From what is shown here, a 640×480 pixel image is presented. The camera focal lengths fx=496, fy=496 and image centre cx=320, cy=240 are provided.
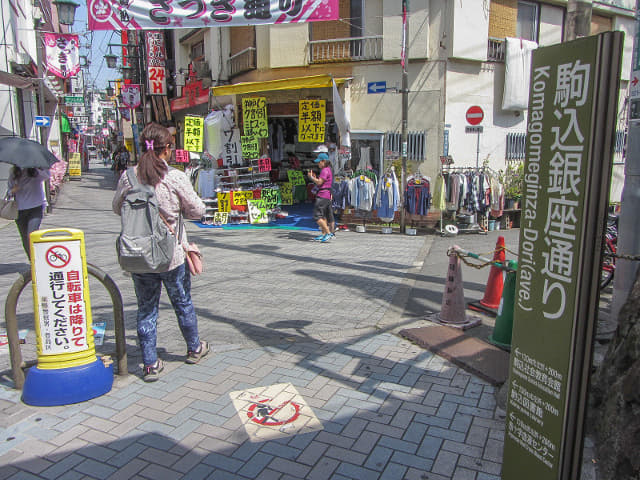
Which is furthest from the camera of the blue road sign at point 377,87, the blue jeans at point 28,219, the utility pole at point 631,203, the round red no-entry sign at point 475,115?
the blue road sign at point 377,87

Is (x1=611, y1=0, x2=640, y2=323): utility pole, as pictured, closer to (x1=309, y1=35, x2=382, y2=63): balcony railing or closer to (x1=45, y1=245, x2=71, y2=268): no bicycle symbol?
(x1=45, y1=245, x2=71, y2=268): no bicycle symbol

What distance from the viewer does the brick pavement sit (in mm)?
3146

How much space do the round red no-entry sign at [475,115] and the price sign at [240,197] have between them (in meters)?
6.06

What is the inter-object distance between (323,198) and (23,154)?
578 cm

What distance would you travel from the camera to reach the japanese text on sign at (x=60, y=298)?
378 centimetres

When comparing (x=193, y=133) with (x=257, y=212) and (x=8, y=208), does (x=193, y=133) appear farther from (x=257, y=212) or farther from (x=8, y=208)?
(x=8, y=208)

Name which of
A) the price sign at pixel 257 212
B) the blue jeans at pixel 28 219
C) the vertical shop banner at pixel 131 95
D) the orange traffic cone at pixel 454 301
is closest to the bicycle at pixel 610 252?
the orange traffic cone at pixel 454 301

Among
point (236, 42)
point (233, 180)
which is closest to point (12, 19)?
point (236, 42)

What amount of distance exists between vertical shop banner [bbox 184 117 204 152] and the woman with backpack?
10.3 meters

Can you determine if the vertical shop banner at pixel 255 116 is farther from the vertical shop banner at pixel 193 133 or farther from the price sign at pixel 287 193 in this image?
the price sign at pixel 287 193

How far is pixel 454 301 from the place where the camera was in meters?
5.59

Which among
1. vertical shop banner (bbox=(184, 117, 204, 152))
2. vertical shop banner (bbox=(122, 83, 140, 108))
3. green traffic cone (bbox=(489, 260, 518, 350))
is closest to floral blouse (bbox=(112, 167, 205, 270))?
green traffic cone (bbox=(489, 260, 518, 350))

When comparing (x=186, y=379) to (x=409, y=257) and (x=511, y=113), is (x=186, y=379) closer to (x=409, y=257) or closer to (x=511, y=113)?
(x=409, y=257)

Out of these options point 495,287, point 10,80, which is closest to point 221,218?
point 10,80
